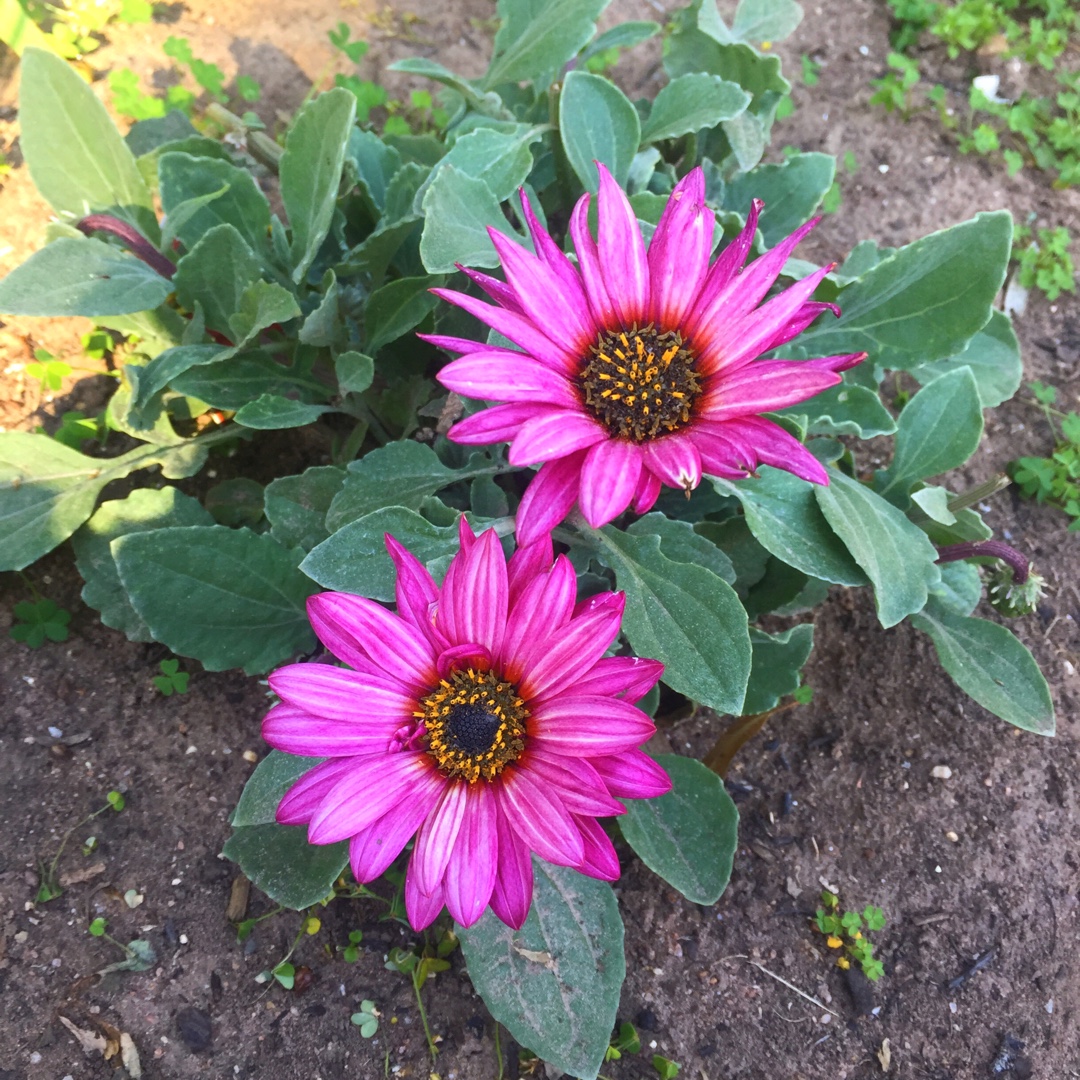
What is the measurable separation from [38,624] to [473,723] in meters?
1.28

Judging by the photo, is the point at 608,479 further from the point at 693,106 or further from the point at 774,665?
the point at 693,106

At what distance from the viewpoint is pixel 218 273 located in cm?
197

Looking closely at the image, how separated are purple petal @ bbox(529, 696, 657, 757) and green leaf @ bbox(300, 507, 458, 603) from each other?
42 cm

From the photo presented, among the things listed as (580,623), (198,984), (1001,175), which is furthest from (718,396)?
(1001,175)

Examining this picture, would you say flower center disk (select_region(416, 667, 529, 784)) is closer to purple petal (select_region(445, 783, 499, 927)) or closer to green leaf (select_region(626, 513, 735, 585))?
purple petal (select_region(445, 783, 499, 927))

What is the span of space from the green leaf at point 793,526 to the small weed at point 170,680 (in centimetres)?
125

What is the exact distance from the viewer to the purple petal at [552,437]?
3.95 ft

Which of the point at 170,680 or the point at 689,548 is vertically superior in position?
the point at 689,548

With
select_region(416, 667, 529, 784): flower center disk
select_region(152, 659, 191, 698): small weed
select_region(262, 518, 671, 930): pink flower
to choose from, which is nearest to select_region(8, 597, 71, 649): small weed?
select_region(152, 659, 191, 698): small weed

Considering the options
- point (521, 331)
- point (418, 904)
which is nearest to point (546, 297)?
point (521, 331)

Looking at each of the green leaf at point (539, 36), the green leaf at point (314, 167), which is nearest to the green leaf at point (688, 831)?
the green leaf at point (314, 167)

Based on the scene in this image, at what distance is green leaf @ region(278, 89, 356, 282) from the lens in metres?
1.89

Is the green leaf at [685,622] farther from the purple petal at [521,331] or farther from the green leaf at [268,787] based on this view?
the green leaf at [268,787]

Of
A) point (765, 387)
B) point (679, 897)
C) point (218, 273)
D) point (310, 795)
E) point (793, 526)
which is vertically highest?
point (765, 387)
